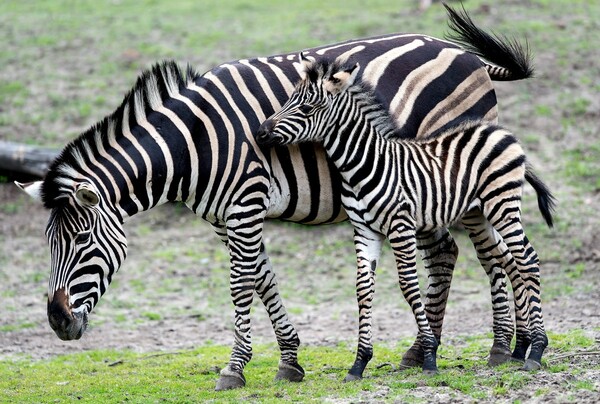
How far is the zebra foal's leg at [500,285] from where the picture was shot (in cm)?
795

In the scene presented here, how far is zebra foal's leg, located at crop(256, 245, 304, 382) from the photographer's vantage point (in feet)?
27.0

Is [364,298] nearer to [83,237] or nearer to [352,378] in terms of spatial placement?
[352,378]

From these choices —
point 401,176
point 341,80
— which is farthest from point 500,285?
point 341,80

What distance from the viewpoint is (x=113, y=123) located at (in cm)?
766

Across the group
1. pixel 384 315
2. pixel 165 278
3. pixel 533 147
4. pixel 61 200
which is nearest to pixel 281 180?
pixel 61 200

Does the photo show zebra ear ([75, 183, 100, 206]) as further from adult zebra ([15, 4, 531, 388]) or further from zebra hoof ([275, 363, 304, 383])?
zebra hoof ([275, 363, 304, 383])

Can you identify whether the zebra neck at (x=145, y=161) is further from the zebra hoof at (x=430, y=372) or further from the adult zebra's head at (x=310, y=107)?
the zebra hoof at (x=430, y=372)

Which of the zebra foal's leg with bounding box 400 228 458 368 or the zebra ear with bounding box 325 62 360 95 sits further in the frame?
the zebra foal's leg with bounding box 400 228 458 368

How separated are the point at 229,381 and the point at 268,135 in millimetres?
2194

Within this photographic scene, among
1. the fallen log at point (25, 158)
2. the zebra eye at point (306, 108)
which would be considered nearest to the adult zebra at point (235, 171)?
the zebra eye at point (306, 108)

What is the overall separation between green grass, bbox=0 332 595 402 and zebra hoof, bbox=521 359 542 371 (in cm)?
9

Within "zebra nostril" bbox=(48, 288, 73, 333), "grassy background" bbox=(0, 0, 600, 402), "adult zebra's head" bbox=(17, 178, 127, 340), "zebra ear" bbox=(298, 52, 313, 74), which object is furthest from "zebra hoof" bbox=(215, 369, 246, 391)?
"zebra ear" bbox=(298, 52, 313, 74)

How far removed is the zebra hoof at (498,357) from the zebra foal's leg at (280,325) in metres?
1.72

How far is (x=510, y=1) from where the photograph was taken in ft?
69.6
